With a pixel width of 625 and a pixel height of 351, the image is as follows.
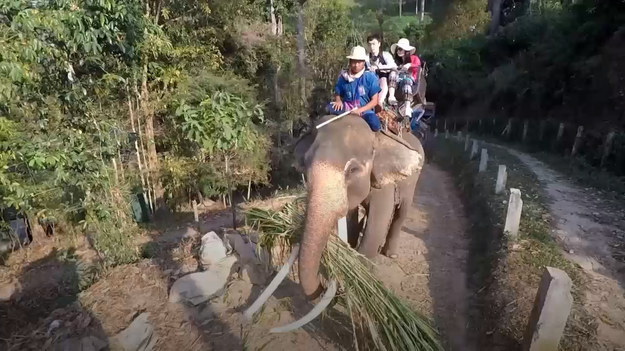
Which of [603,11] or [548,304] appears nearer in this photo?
[548,304]

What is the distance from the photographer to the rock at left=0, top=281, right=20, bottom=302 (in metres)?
8.03

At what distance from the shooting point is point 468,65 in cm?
2603

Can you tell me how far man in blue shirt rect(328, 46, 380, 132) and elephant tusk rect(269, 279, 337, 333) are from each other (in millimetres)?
1675

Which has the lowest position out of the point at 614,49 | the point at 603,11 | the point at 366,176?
the point at 366,176

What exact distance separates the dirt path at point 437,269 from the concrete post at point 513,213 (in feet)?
2.46

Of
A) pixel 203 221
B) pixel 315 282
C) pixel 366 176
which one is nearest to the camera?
pixel 315 282

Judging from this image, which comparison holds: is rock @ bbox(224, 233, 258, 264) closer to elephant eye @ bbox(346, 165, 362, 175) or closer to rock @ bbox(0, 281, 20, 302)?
elephant eye @ bbox(346, 165, 362, 175)

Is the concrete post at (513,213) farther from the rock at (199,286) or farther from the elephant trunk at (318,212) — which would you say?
the rock at (199,286)

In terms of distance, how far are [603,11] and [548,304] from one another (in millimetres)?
15118

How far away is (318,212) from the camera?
3316 mm

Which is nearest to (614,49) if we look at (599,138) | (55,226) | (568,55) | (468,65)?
(568,55)

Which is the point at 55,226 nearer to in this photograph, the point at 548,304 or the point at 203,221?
the point at 203,221

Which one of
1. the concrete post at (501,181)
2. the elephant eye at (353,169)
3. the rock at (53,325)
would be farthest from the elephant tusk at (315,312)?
the concrete post at (501,181)

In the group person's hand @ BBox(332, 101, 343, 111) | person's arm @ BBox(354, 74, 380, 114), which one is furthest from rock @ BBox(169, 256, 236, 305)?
person's arm @ BBox(354, 74, 380, 114)
